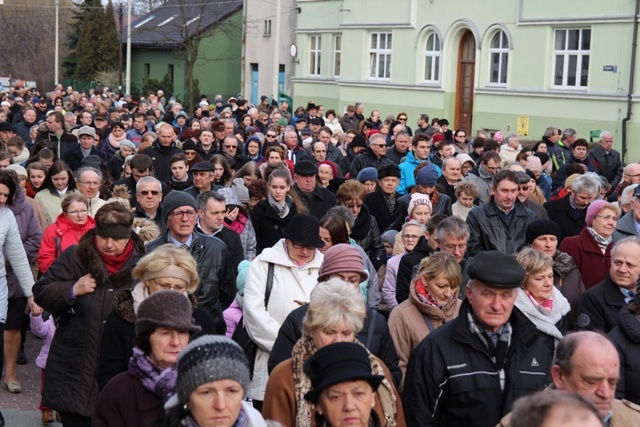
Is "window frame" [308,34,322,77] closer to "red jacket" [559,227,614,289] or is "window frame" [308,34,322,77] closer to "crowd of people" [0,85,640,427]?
"crowd of people" [0,85,640,427]

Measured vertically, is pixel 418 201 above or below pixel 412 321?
above

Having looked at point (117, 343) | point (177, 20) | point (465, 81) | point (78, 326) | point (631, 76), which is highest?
point (177, 20)

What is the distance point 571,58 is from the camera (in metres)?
Answer: 31.5

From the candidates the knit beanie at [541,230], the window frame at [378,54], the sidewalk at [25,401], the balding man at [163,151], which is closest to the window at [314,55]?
the window frame at [378,54]

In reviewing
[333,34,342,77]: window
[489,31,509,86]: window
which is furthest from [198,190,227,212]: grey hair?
[333,34,342,77]: window

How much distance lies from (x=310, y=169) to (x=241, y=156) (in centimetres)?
537

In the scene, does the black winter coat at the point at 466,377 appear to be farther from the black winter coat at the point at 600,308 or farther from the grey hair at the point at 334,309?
the black winter coat at the point at 600,308

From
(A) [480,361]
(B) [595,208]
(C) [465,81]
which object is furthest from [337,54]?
(A) [480,361]

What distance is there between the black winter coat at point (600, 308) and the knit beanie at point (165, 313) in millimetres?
2920

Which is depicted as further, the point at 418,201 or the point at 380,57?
the point at 380,57

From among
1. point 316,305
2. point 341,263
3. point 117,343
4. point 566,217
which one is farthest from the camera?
point 566,217

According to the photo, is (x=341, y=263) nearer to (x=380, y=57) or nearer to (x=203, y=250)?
(x=203, y=250)

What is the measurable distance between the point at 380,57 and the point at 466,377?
3593 cm

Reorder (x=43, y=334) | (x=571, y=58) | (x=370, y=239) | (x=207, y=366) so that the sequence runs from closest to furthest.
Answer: (x=207, y=366)
(x=43, y=334)
(x=370, y=239)
(x=571, y=58)
